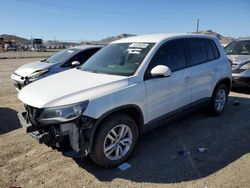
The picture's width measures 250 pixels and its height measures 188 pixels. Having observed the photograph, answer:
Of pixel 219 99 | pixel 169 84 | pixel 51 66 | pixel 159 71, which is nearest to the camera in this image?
pixel 159 71

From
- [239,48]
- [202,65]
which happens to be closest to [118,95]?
[202,65]

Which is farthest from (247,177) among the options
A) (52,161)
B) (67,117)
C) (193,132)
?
(52,161)

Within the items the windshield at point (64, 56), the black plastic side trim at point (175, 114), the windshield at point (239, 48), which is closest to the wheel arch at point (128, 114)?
the black plastic side trim at point (175, 114)

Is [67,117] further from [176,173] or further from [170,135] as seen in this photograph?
[170,135]

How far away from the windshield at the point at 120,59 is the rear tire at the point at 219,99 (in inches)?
91.6

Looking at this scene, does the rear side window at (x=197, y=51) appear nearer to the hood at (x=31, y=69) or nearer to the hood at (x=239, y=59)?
the hood at (x=239, y=59)

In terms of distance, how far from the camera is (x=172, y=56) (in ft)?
15.1

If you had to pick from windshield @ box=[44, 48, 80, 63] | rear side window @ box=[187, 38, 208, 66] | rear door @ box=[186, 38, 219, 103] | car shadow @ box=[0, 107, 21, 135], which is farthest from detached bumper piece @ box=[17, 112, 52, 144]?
windshield @ box=[44, 48, 80, 63]

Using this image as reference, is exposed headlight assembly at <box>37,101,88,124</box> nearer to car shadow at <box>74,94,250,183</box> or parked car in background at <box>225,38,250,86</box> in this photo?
car shadow at <box>74,94,250,183</box>

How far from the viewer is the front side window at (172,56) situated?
4318 millimetres

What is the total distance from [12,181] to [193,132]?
3.33 meters

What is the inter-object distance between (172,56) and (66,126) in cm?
235

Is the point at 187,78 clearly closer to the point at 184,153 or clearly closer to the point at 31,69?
the point at 184,153

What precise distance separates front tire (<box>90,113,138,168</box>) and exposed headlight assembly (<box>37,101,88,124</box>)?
409mm
